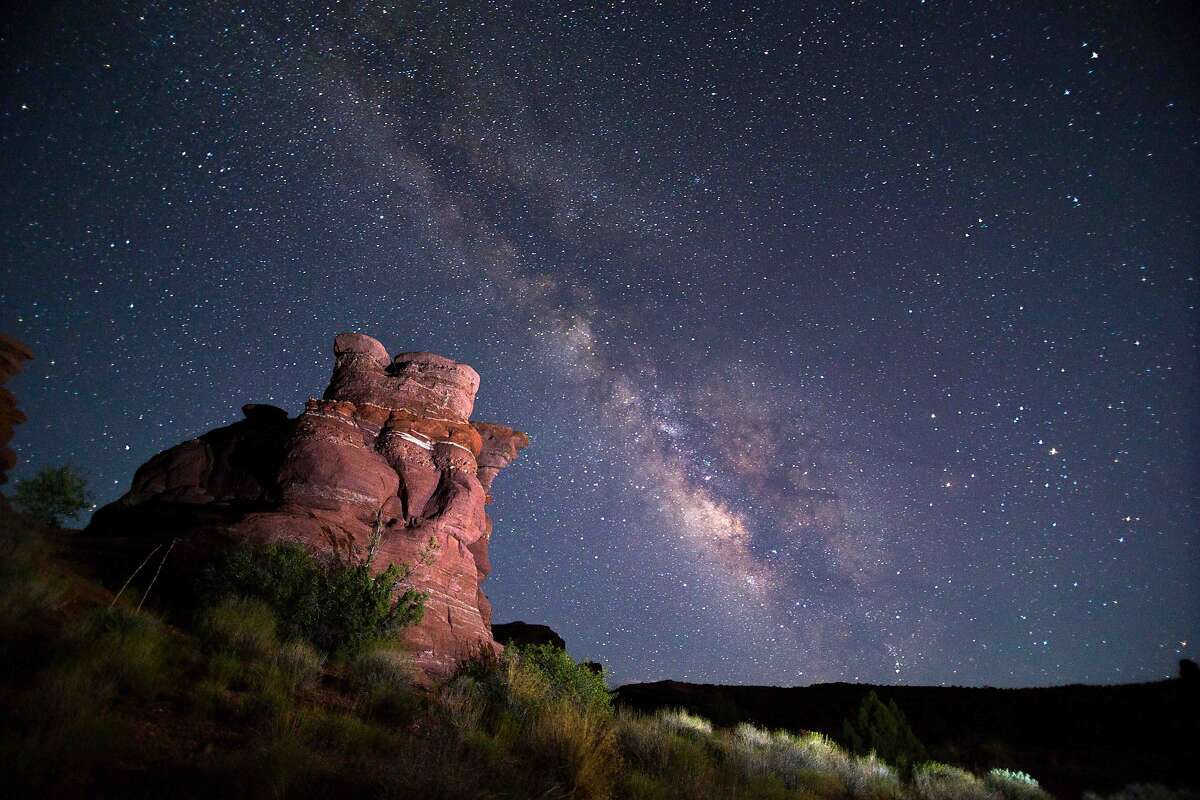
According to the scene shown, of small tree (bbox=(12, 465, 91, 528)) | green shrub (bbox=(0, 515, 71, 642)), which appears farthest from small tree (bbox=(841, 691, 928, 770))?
small tree (bbox=(12, 465, 91, 528))

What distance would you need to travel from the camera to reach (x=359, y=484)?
1702 centimetres

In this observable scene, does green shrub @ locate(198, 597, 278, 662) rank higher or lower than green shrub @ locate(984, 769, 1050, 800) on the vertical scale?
higher

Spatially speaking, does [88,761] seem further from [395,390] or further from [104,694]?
[395,390]

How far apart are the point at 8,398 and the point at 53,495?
33.2ft

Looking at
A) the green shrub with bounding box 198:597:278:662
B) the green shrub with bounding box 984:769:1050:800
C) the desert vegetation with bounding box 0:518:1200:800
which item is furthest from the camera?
the green shrub with bounding box 984:769:1050:800

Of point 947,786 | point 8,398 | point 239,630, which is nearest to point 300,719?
point 239,630

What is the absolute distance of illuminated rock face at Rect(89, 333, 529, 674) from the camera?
14.8 m

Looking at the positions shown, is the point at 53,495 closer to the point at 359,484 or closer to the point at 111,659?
the point at 359,484

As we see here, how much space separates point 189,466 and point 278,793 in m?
18.1

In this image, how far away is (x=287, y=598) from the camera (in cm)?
1081

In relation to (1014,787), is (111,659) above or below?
above

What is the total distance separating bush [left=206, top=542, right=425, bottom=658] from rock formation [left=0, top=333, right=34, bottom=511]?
9.49 metres

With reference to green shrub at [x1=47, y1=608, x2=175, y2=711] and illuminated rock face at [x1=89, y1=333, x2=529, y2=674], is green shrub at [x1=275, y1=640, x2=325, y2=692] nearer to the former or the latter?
green shrub at [x1=47, y1=608, x2=175, y2=711]

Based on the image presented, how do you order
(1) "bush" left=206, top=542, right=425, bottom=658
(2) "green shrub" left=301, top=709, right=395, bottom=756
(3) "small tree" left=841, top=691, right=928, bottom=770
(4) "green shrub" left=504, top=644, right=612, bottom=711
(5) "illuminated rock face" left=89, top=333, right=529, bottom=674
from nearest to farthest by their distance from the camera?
1. (2) "green shrub" left=301, top=709, right=395, bottom=756
2. (1) "bush" left=206, top=542, right=425, bottom=658
3. (4) "green shrub" left=504, top=644, right=612, bottom=711
4. (3) "small tree" left=841, top=691, right=928, bottom=770
5. (5) "illuminated rock face" left=89, top=333, right=529, bottom=674
